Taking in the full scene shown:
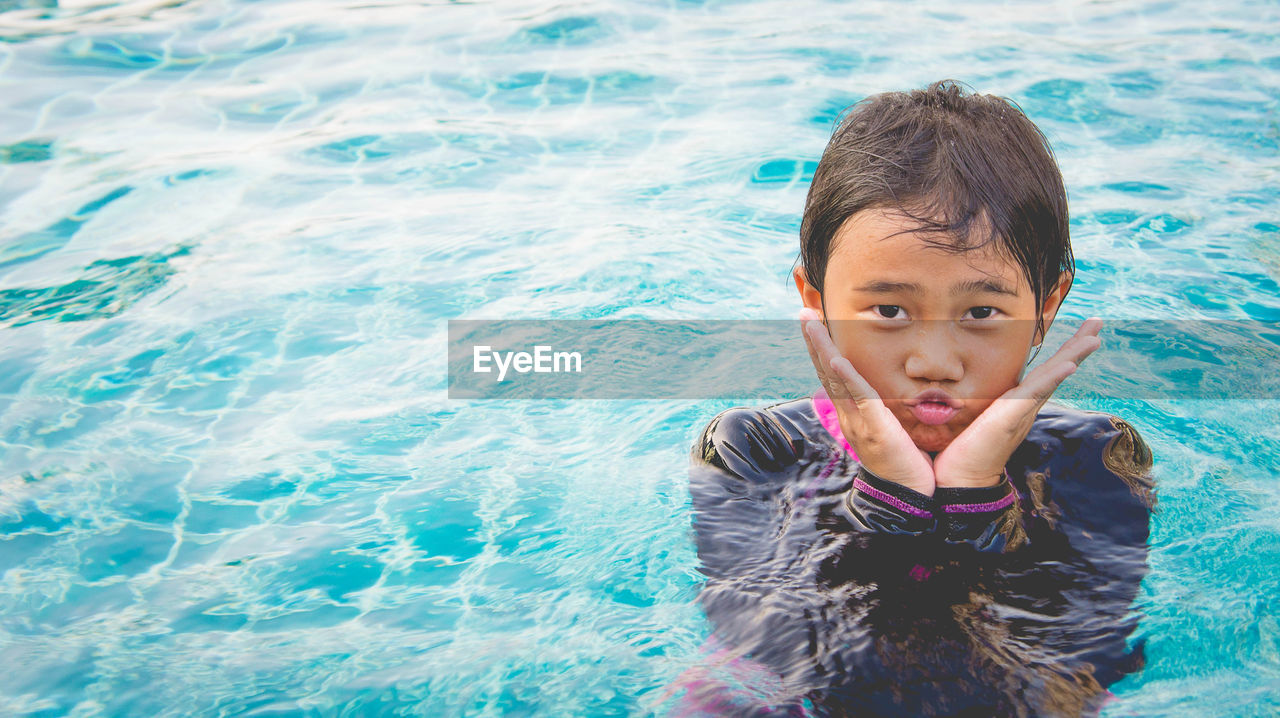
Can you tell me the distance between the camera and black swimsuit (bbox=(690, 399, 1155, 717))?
2316 mm

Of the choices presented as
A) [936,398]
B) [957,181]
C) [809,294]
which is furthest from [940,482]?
[957,181]

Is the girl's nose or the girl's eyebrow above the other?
the girl's eyebrow

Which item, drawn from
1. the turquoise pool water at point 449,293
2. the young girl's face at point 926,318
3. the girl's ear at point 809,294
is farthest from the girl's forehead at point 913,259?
the turquoise pool water at point 449,293

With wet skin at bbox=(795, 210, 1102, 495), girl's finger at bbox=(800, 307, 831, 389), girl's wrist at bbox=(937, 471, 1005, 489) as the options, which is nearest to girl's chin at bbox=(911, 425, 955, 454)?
wet skin at bbox=(795, 210, 1102, 495)

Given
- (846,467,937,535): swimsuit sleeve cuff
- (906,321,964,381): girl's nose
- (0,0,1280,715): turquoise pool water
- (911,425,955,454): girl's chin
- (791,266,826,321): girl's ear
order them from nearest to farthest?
(906,321,964,381): girl's nose, (846,467,937,535): swimsuit sleeve cuff, (911,425,955,454): girl's chin, (791,266,826,321): girl's ear, (0,0,1280,715): turquoise pool water

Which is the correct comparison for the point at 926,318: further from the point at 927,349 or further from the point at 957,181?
the point at 957,181

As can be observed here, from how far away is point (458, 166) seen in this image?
689cm

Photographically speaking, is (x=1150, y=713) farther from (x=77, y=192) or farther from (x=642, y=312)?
(x=77, y=192)

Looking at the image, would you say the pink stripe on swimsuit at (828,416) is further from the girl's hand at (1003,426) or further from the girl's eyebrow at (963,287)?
the girl's eyebrow at (963,287)

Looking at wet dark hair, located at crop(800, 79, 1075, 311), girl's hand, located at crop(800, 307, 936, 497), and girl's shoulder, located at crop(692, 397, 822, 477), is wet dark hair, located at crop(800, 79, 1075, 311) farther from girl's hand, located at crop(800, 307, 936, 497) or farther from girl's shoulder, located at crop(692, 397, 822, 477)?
girl's shoulder, located at crop(692, 397, 822, 477)

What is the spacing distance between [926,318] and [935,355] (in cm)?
9

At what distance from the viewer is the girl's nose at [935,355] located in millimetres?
2424

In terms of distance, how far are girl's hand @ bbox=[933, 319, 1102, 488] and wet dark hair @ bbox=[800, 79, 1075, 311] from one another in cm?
16

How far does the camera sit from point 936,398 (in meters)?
2.55
